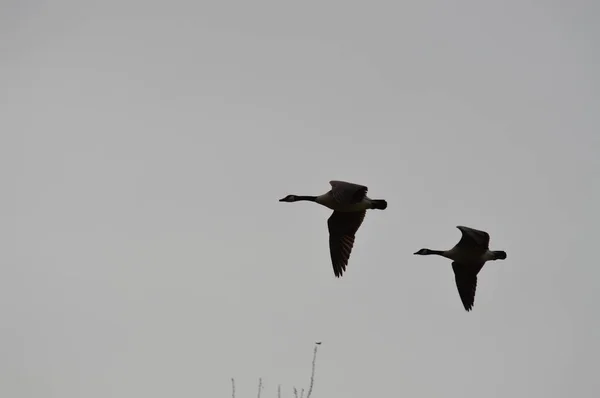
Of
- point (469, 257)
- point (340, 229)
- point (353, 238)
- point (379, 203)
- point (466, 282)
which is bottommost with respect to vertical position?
point (466, 282)

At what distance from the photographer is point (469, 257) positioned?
25672mm

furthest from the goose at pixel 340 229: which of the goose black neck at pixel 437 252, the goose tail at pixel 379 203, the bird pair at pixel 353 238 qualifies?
the goose black neck at pixel 437 252

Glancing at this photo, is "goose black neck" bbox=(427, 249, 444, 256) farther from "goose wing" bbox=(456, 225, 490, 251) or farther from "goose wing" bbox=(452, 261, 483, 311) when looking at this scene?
"goose wing" bbox=(456, 225, 490, 251)

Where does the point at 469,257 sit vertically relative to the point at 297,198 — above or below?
below

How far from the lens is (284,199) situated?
29172 mm

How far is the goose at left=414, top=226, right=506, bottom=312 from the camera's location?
24828mm

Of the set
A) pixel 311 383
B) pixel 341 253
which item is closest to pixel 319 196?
pixel 341 253

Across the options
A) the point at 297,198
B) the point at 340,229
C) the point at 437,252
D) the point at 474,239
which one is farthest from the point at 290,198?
the point at 474,239

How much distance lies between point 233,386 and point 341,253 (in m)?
12.7

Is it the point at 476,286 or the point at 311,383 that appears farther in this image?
the point at 476,286

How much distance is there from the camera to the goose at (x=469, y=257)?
24.8 metres

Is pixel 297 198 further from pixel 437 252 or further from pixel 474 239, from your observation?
pixel 474 239

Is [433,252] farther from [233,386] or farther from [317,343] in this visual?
[233,386]

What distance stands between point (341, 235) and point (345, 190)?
160 inches
